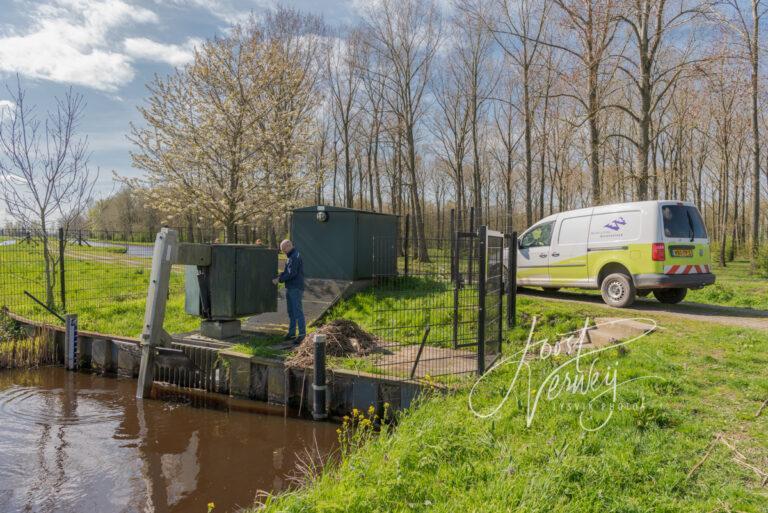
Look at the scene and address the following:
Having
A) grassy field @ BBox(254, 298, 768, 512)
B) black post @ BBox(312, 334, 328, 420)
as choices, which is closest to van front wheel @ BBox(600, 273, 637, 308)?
grassy field @ BBox(254, 298, 768, 512)

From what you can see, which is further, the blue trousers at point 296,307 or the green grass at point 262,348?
the blue trousers at point 296,307

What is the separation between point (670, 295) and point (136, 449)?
10.1m

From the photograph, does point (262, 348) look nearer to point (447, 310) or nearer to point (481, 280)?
point (447, 310)

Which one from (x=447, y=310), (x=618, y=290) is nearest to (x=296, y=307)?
(x=447, y=310)

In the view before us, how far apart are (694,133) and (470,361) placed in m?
31.2

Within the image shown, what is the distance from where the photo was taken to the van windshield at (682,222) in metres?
9.55

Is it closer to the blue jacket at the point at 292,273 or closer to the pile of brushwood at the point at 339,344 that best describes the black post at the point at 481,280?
the pile of brushwood at the point at 339,344

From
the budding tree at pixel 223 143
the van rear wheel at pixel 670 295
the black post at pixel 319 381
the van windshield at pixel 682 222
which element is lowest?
the black post at pixel 319 381

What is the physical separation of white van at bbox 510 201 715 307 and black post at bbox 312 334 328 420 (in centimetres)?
623

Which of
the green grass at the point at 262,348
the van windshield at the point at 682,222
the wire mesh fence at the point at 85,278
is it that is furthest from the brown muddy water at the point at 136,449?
the van windshield at the point at 682,222

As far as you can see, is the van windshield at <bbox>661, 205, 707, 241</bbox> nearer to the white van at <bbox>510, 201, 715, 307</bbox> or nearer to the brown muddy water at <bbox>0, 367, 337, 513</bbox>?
the white van at <bbox>510, 201, 715, 307</bbox>

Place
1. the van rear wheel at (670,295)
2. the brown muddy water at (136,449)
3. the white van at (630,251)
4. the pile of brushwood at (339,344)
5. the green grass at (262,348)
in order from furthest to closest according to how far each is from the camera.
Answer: the van rear wheel at (670,295), the white van at (630,251), the green grass at (262,348), the pile of brushwood at (339,344), the brown muddy water at (136,449)

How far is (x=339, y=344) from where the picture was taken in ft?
26.7

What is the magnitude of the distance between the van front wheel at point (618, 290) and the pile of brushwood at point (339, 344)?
4.87m
